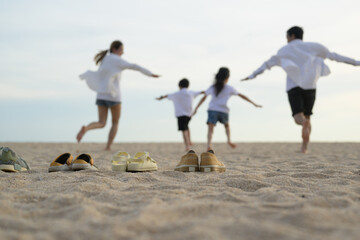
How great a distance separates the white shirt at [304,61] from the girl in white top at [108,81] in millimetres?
2976

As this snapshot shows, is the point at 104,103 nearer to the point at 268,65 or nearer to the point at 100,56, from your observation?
the point at 100,56

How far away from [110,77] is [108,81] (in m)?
0.09

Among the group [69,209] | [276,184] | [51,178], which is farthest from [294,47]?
[69,209]

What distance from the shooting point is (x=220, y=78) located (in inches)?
274

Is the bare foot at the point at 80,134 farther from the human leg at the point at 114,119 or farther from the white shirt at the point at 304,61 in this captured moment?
the white shirt at the point at 304,61

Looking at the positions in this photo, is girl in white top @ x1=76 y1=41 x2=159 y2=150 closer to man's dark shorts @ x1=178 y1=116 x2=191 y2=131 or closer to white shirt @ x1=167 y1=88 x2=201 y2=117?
white shirt @ x1=167 y1=88 x2=201 y2=117

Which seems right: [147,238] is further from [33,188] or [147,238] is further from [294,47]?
[294,47]

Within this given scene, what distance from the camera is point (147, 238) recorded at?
4.23 ft

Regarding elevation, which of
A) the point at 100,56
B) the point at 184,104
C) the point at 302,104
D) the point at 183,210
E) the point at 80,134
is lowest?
the point at 183,210

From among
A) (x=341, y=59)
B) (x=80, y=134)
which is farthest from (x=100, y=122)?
(x=341, y=59)

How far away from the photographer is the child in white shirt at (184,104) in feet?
25.8

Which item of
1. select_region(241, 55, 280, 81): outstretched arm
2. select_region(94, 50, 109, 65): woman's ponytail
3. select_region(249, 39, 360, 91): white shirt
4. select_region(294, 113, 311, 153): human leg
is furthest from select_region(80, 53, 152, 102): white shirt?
select_region(294, 113, 311, 153): human leg

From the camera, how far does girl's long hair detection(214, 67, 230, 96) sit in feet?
22.8

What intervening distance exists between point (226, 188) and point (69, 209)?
1.05 metres
